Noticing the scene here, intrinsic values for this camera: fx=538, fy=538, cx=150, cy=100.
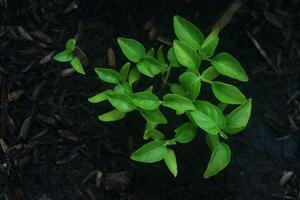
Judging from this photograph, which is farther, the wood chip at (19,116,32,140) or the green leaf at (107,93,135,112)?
the wood chip at (19,116,32,140)

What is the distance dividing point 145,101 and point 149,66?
13 cm

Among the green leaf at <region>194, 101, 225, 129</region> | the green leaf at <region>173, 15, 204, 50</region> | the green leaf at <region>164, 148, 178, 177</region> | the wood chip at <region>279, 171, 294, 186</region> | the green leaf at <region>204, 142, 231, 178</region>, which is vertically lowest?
the wood chip at <region>279, 171, 294, 186</region>

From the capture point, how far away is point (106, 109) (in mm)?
1783

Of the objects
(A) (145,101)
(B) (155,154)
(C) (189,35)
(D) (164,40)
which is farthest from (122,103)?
(D) (164,40)

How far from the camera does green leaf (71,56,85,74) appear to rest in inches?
65.6

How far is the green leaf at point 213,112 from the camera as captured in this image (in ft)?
4.83

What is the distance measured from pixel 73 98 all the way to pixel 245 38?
0.64 m

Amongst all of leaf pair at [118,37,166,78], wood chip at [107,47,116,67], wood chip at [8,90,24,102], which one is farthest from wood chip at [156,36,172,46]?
wood chip at [8,90,24,102]

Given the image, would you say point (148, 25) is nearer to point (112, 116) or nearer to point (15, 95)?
point (112, 116)

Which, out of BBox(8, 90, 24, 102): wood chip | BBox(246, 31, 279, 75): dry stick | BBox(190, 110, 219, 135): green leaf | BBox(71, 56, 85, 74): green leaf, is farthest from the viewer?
BBox(246, 31, 279, 75): dry stick

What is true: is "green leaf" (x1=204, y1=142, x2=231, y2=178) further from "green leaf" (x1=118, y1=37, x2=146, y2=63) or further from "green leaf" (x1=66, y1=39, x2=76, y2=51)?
"green leaf" (x1=66, y1=39, x2=76, y2=51)

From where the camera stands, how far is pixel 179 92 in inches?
62.4

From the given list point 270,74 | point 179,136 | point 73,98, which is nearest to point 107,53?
point 73,98

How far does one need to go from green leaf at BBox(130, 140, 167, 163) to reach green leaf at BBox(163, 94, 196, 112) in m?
0.12
